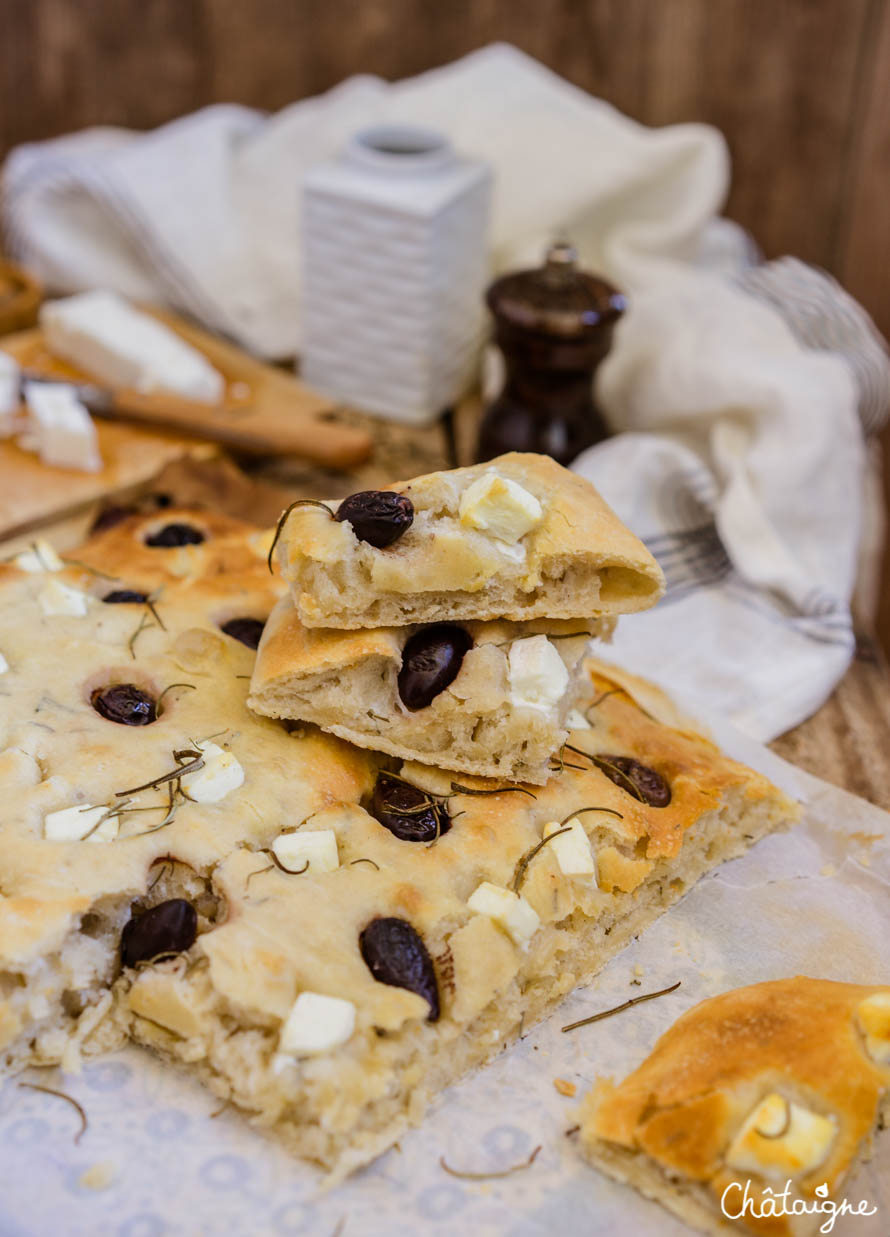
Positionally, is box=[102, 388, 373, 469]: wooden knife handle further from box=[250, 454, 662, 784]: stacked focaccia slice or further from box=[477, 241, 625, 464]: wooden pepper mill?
box=[250, 454, 662, 784]: stacked focaccia slice

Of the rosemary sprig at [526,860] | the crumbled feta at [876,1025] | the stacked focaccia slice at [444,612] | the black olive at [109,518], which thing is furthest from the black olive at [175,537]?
the crumbled feta at [876,1025]

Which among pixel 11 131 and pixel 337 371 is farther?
pixel 11 131

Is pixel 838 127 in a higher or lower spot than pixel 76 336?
higher

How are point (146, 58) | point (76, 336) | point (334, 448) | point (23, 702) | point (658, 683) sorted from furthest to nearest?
point (146, 58) → point (76, 336) → point (334, 448) → point (658, 683) → point (23, 702)

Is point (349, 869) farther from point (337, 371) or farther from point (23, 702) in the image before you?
point (337, 371)

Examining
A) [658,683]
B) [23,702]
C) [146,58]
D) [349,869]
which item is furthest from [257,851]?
[146,58]

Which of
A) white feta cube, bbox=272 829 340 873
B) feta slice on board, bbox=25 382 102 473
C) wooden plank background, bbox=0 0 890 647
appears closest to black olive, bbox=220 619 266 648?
white feta cube, bbox=272 829 340 873
